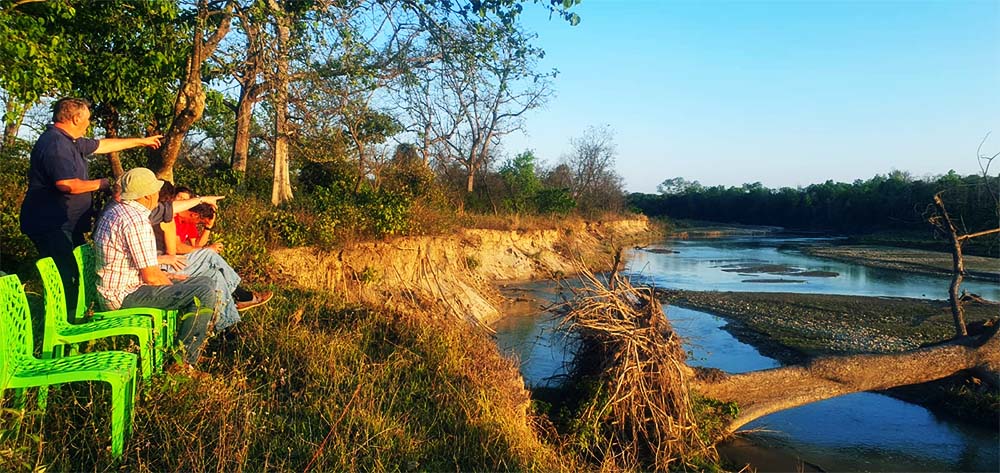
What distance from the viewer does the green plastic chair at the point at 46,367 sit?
3.19m

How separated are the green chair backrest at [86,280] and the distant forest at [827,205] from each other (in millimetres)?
32401

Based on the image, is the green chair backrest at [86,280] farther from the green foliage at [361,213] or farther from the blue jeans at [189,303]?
the green foliage at [361,213]

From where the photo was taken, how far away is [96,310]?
489 centimetres

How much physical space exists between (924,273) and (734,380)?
24655mm

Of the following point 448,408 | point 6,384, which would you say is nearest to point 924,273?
point 448,408

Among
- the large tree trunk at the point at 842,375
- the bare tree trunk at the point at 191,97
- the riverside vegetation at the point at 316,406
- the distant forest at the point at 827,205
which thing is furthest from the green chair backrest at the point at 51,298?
the distant forest at the point at 827,205

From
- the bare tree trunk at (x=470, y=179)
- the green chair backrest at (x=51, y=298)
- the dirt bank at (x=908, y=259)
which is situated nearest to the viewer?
the green chair backrest at (x=51, y=298)

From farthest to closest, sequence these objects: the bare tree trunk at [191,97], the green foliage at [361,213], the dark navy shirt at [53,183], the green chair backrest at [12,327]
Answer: the green foliage at [361,213] → the bare tree trunk at [191,97] → the dark navy shirt at [53,183] → the green chair backrest at [12,327]

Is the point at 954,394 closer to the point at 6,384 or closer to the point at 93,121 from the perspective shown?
the point at 6,384

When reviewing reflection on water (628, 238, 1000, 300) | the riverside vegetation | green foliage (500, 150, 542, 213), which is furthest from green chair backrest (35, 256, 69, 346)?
green foliage (500, 150, 542, 213)

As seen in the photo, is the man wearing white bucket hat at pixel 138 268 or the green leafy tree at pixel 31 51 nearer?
the man wearing white bucket hat at pixel 138 268

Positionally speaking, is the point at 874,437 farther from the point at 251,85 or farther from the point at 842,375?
the point at 251,85

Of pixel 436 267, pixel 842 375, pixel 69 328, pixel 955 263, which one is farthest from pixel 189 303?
pixel 436 267

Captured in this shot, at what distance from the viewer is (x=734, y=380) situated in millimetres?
7652
